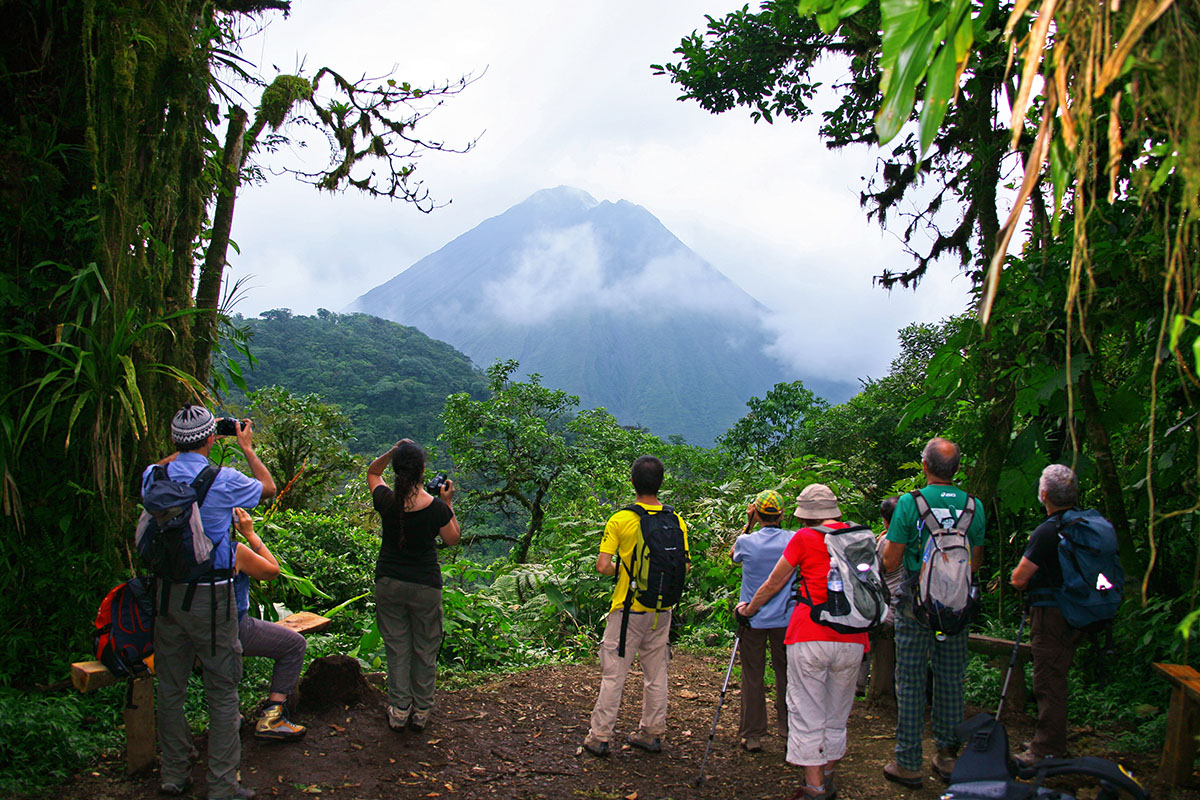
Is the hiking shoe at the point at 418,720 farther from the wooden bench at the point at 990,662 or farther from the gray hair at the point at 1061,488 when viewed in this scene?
the gray hair at the point at 1061,488

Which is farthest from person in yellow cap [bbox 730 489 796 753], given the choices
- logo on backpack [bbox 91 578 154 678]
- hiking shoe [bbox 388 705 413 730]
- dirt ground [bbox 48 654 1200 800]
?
logo on backpack [bbox 91 578 154 678]

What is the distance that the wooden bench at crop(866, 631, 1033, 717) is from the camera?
5.13 metres

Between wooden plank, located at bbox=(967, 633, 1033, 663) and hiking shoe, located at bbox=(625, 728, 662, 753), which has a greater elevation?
wooden plank, located at bbox=(967, 633, 1033, 663)

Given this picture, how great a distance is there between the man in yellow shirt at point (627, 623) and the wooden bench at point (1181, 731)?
260 centimetres

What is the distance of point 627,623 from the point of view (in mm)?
4535

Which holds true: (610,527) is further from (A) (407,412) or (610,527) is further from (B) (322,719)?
(A) (407,412)

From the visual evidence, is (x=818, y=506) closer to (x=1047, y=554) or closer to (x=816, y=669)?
(x=816, y=669)

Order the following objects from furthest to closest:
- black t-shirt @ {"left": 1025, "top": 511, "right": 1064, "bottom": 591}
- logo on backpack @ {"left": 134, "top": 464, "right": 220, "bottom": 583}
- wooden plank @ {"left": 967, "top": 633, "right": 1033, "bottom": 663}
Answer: wooden plank @ {"left": 967, "top": 633, "right": 1033, "bottom": 663}
black t-shirt @ {"left": 1025, "top": 511, "right": 1064, "bottom": 591}
logo on backpack @ {"left": 134, "top": 464, "right": 220, "bottom": 583}

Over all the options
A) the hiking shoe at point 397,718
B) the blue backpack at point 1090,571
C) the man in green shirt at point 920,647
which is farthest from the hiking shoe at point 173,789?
the blue backpack at point 1090,571

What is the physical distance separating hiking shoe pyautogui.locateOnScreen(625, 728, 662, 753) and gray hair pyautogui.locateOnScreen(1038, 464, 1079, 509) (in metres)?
2.70

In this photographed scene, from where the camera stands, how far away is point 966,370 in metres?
6.05

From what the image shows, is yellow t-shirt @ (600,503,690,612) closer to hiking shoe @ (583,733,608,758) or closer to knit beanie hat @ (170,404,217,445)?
hiking shoe @ (583,733,608,758)

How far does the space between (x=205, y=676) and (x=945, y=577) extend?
3.72m

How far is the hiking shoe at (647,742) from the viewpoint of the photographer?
4.78 m
